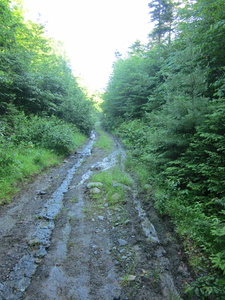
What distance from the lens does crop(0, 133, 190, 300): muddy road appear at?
292 cm

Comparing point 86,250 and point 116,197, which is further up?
point 116,197

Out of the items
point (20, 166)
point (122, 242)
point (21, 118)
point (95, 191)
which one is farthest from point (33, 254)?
point (21, 118)

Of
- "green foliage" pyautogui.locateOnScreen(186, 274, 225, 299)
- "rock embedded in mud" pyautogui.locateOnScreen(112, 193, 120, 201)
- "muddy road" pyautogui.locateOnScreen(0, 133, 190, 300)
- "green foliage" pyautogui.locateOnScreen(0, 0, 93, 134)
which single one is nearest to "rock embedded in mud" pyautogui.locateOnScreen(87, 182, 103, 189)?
"muddy road" pyautogui.locateOnScreen(0, 133, 190, 300)

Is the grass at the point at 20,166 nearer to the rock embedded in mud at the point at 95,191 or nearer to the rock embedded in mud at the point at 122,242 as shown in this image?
the rock embedded in mud at the point at 95,191

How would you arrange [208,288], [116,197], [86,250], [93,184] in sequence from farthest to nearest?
[93,184] < [116,197] < [86,250] < [208,288]

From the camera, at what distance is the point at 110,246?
4.00 m

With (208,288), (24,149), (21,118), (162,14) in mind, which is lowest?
→ (208,288)

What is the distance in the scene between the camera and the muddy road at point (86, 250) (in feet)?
9.59

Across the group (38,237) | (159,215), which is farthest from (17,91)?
(159,215)

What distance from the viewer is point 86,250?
3855 mm

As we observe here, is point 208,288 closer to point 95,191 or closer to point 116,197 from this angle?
point 116,197

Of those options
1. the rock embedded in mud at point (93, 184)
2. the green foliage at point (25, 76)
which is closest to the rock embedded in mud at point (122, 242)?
the rock embedded in mud at point (93, 184)

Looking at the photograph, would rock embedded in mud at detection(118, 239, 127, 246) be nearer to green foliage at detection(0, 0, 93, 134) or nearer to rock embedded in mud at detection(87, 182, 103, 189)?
rock embedded in mud at detection(87, 182, 103, 189)

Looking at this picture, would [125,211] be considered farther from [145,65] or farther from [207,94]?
[145,65]
